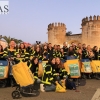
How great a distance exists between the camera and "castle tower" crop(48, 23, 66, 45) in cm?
4312

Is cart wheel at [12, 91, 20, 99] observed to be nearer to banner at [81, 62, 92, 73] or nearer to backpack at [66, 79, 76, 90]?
backpack at [66, 79, 76, 90]

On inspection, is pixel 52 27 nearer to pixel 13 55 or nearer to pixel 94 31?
pixel 94 31

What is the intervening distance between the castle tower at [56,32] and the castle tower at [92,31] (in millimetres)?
4610

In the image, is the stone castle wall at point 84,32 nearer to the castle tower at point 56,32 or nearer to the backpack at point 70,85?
the castle tower at point 56,32

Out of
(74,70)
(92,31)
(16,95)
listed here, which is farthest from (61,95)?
(92,31)

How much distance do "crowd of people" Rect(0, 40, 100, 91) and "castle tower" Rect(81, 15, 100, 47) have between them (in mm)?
28503

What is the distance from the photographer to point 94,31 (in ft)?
129

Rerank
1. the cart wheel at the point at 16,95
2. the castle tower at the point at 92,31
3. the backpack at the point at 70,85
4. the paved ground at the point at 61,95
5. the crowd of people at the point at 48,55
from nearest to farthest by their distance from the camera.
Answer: the cart wheel at the point at 16,95, the paved ground at the point at 61,95, the crowd of people at the point at 48,55, the backpack at the point at 70,85, the castle tower at the point at 92,31

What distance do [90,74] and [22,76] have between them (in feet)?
16.1

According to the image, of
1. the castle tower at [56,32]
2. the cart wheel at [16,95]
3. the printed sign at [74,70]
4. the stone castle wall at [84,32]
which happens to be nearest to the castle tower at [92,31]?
the stone castle wall at [84,32]

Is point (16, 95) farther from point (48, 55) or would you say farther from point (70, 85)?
point (48, 55)

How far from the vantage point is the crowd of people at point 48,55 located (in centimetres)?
795

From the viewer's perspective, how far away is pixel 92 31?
39500 millimetres

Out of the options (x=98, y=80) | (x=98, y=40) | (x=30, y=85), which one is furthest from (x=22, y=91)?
(x=98, y=40)
